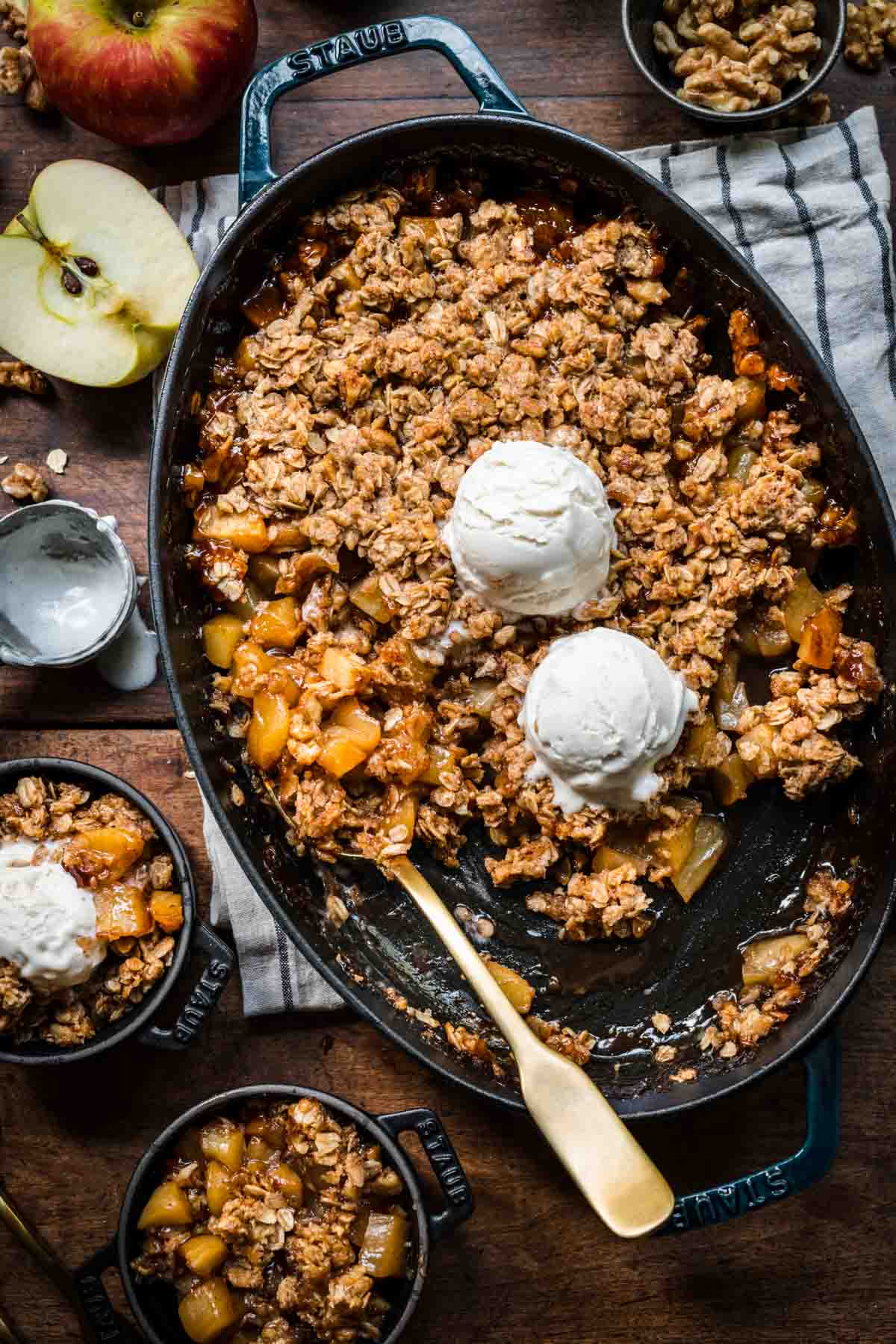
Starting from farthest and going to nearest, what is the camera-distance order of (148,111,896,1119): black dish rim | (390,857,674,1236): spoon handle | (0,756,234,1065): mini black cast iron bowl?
1. (0,756,234,1065): mini black cast iron bowl
2. (148,111,896,1119): black dish rim
3. (390,857,674,1236): spoon handle

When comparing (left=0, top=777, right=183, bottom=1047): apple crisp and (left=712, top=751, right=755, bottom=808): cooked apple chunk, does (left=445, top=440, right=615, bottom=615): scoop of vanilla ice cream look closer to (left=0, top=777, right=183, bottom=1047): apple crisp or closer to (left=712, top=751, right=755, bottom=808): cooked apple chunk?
(left=712, top=751, right=755, bottom=808): cooked apple chunk

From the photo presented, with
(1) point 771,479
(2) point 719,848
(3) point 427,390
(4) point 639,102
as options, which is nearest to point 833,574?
(1) point 771,479

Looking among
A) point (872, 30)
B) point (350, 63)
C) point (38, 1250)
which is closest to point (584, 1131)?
point (38, 1250)

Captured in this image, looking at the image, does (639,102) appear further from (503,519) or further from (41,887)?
(41,887)

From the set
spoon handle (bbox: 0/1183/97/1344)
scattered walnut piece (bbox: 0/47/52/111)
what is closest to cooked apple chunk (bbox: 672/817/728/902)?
spoon handle (bbox: 0/1183/97/1344)

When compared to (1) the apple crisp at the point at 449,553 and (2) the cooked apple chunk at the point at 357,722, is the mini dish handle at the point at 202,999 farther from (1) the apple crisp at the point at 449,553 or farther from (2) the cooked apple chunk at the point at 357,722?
(2) the cooked apple chunk at the point at 357,722
